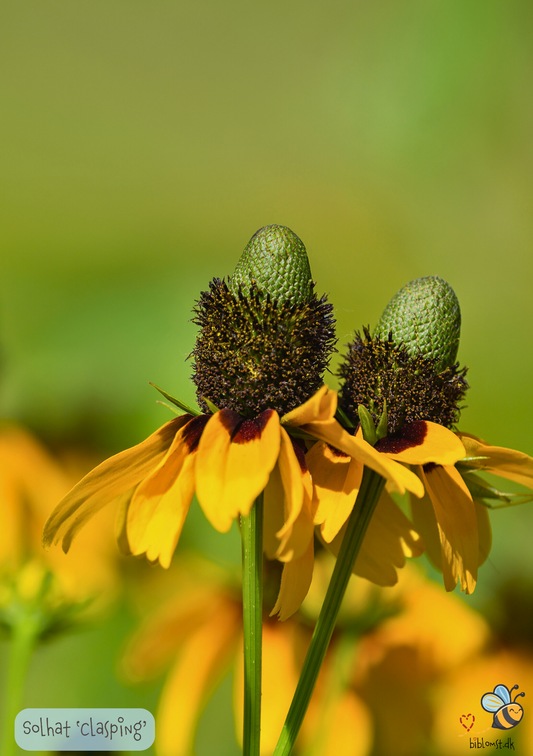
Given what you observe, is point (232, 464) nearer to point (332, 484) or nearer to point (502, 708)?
point (332, 484)

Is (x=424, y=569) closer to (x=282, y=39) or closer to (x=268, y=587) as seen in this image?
(x=268, y=587)

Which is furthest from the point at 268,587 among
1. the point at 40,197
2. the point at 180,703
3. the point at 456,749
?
the point at 40,197

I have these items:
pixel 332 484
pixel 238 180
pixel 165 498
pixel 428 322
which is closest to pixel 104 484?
pixel 165 498

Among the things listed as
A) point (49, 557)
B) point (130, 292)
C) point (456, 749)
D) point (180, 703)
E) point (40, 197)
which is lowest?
point (456, 749)

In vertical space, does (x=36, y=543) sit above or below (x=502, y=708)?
above

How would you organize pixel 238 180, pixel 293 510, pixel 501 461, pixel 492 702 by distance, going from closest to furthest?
1. pixel 293 510
2. pixel 501 461
3. pixel 492 702
4. pixel 238 180

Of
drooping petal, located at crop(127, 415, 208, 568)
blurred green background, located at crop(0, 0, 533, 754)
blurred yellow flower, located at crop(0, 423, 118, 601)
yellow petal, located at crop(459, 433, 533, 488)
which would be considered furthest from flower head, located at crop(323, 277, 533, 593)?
blurred yellow flower, located at crop(0, 423, 118, 601)

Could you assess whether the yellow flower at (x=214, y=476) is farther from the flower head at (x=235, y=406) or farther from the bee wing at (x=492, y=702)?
the bee wing at (x=492, y=702)
